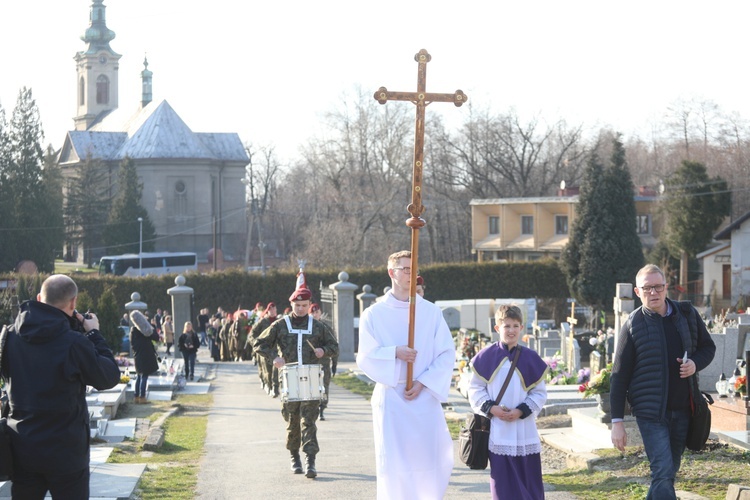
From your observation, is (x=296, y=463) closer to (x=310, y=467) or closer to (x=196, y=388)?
(x=310, y=467)

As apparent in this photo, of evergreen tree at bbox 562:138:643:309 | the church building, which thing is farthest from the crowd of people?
the church building

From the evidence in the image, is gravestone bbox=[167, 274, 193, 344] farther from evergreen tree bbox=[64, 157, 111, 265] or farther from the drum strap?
evergreen tree bbox=[64, 157, 111, 265]

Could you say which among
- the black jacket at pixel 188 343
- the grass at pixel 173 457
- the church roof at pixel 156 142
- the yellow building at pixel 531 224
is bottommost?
the grass at pixel 173 457

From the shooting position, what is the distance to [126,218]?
77438 mm

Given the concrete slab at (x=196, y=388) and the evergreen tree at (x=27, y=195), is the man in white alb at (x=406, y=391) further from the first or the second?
the evergreen tree at (x=27, y=195)

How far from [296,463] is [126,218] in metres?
69.1

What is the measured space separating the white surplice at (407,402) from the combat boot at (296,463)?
2.99 metres

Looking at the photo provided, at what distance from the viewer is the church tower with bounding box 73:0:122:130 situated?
103 meters

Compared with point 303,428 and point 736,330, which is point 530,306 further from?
point 303,428

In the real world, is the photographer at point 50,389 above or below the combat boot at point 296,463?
above

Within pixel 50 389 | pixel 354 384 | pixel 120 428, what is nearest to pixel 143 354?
pixel 120 428

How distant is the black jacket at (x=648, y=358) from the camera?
23.1ft

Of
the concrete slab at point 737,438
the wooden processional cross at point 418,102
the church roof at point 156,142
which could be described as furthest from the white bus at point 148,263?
the wooden processional cross at point 418,102

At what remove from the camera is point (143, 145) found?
8425cm
